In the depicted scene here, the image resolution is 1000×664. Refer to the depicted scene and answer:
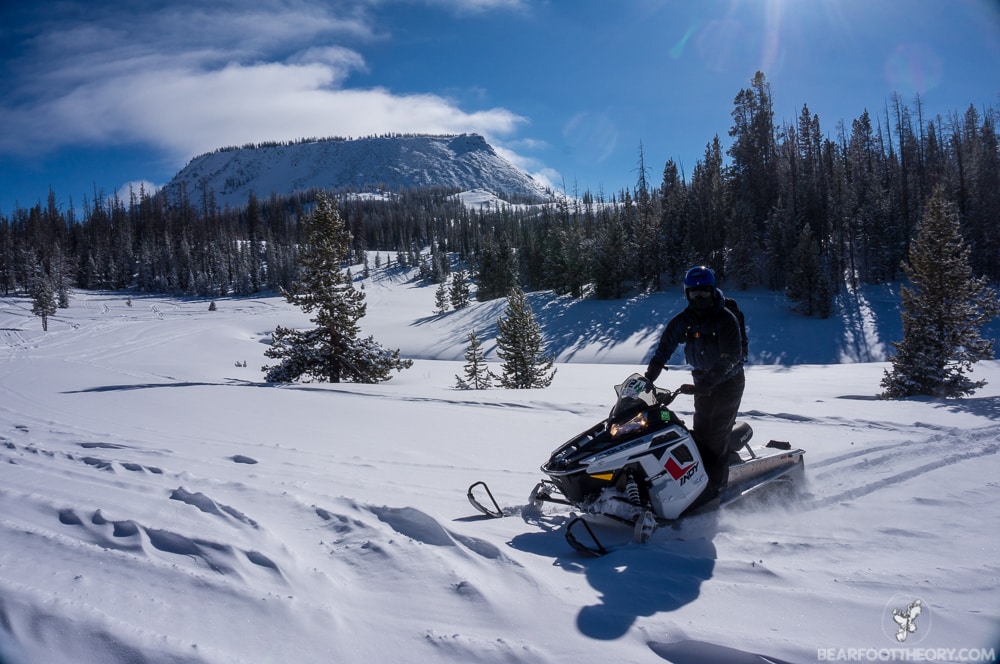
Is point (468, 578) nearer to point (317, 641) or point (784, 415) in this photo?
point (317, 641)

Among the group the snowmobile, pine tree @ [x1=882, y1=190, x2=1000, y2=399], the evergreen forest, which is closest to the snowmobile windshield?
the snowmobile

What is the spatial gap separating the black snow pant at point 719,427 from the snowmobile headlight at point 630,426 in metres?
0.65

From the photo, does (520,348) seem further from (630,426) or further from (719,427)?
(630,426)

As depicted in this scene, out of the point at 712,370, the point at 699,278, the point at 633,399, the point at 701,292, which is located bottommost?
the point at 633,399

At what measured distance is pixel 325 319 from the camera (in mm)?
18734

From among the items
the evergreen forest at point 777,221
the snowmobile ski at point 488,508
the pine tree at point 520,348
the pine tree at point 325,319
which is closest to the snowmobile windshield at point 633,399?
the snowmobile ski at point 488,508

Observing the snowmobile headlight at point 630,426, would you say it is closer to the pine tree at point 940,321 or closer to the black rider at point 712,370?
the black rider at point 712,370

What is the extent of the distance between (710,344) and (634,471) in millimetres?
1388

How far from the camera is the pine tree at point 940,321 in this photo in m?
14.4

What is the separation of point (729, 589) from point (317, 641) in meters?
2.42

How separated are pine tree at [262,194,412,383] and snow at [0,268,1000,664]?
9961 mm

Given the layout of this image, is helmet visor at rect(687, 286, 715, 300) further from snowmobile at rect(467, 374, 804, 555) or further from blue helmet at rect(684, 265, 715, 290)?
snowmobile at rect(467, 374, 804, 555)

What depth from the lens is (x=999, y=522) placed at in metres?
4.08

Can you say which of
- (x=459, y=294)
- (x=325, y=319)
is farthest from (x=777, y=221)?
(x=325, y=319)
